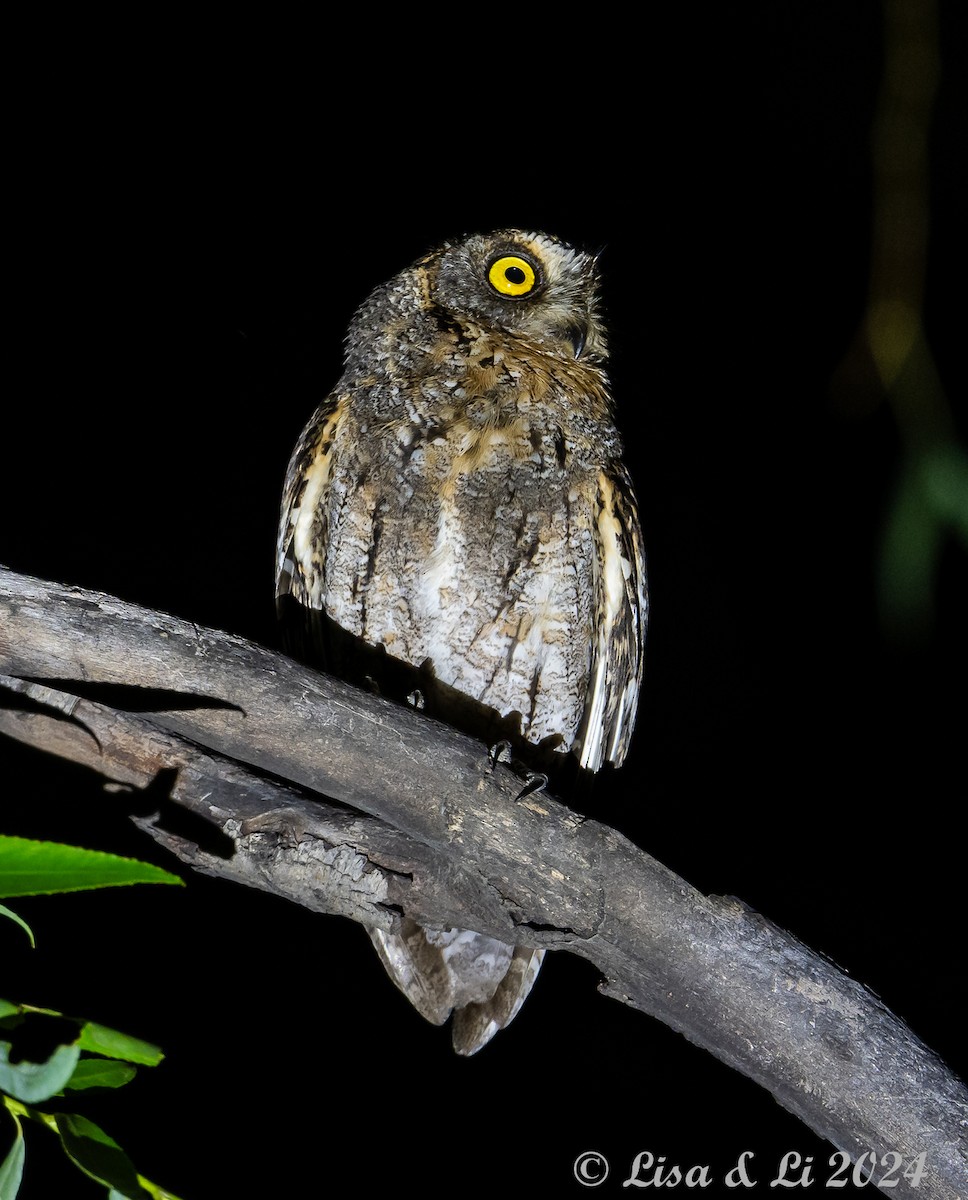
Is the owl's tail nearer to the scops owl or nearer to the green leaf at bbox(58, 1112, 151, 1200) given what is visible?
the scops owl

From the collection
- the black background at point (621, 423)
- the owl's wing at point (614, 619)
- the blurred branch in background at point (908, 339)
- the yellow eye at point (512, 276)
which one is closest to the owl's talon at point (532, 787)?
the blurred branch in background at point (908, 339)

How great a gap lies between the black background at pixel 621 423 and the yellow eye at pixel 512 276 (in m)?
0.28

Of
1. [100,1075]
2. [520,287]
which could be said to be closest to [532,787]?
[100,1075]

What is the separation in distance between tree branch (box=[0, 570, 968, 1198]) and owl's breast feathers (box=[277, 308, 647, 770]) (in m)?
0.57

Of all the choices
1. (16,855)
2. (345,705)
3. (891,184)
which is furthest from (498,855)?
(891,184)

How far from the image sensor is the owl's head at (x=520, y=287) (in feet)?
6.00

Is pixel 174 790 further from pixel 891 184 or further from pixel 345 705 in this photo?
pixel 891 184

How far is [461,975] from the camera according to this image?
5.33 feet

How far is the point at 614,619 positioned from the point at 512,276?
0.70 meters

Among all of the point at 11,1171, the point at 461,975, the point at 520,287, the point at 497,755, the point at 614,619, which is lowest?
the point at 461,975

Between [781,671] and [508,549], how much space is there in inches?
53.0

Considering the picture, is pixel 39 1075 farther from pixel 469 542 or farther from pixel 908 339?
pixel 469 542
